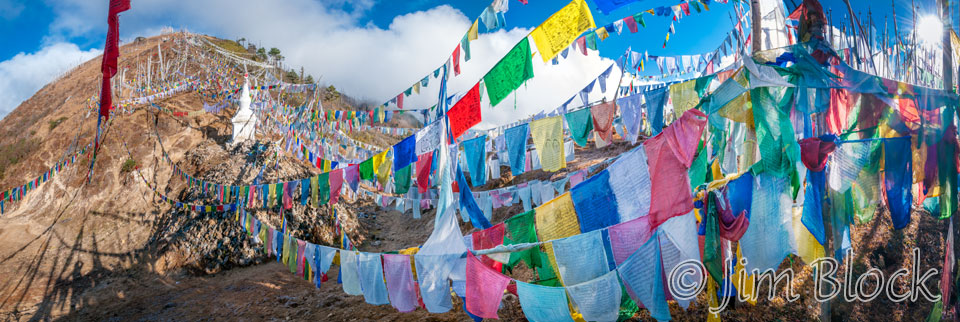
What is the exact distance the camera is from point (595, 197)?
5.25 meters

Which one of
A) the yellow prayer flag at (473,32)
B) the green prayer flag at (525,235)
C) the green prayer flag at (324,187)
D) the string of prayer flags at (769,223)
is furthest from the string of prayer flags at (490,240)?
the green prayer flag at (324,187)

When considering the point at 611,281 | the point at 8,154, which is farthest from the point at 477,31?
the point at 8,154

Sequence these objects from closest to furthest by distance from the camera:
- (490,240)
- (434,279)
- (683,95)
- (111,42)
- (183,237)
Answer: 1. (434,279)
2. (490,240)
3. (683,95)
4. (111,42)
5. (183,237)

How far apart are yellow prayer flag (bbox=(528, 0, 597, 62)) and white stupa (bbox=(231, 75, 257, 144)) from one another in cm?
2026

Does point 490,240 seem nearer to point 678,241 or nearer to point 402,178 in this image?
point 402,178

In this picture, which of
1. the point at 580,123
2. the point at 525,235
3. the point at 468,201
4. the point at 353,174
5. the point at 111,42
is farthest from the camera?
the point at 111,42

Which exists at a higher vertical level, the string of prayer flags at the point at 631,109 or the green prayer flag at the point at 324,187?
the string of prayer flags at the point at 631,109

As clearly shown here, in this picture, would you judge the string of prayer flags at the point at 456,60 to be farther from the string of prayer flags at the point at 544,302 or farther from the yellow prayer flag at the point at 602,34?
the yellow prayer flag at the point at 602,34

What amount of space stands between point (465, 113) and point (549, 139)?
1387 millimetres

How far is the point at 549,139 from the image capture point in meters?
6.90

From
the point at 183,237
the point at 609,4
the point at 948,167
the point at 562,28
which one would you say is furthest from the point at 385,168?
the point at 183,237

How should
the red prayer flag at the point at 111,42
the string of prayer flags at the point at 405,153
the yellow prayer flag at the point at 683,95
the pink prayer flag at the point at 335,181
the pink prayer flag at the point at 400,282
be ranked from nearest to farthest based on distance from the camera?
the pink prayer flag at the point at 400,282 → the string of prayer flags at the point at 405,153 → the yellow prayer flag at the point at 683,95 → the pink prayer flag at the point at 335,181 → the red prayer flag at the point at 111,42

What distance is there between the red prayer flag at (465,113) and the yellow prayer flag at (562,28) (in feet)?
3.58

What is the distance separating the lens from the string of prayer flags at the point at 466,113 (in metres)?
6.33
